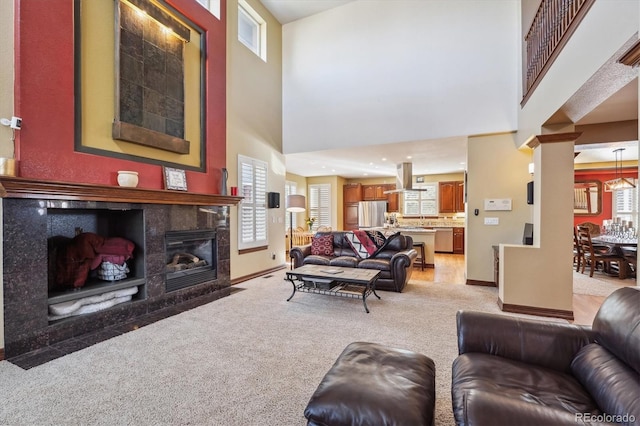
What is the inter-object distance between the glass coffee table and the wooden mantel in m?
1.86

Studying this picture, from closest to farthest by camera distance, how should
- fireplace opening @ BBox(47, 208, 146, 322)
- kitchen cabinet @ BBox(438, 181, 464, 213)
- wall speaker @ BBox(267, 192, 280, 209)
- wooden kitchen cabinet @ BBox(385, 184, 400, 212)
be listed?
1. fireplace opening @ BBox(47, 208, 146, 322)
2. wall speaker @ BBox(267, 192, 280, 209)
3. kitchen cabinet @ BBox(438, 181, 464, 213)
4. wooden kitchen cabinet @ BBox(385, 184, 400, 212)

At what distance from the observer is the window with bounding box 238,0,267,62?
18.7 feet

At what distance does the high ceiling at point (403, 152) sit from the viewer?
4.26m

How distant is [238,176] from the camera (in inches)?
210

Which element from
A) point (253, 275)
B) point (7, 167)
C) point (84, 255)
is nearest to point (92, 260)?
point (84, 255)

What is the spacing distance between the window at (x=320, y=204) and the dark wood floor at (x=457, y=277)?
4093 millimetres

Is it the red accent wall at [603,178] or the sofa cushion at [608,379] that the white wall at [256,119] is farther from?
the red accent wall at [603,178]

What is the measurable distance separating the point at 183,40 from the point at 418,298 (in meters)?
5.15

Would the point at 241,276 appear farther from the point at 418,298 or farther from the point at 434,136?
the point at 434,136

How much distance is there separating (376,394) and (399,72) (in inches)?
223

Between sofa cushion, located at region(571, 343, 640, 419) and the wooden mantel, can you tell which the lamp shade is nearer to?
the wooden mantel

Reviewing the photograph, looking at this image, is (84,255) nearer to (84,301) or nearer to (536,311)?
(84,301)

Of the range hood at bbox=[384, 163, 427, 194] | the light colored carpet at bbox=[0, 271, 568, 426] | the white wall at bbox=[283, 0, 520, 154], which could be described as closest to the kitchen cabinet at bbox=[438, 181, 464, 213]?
the range hood at bbox=[384, 163, 427, 194]

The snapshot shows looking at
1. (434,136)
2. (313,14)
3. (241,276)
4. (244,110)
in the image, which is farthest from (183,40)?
(434,136)
